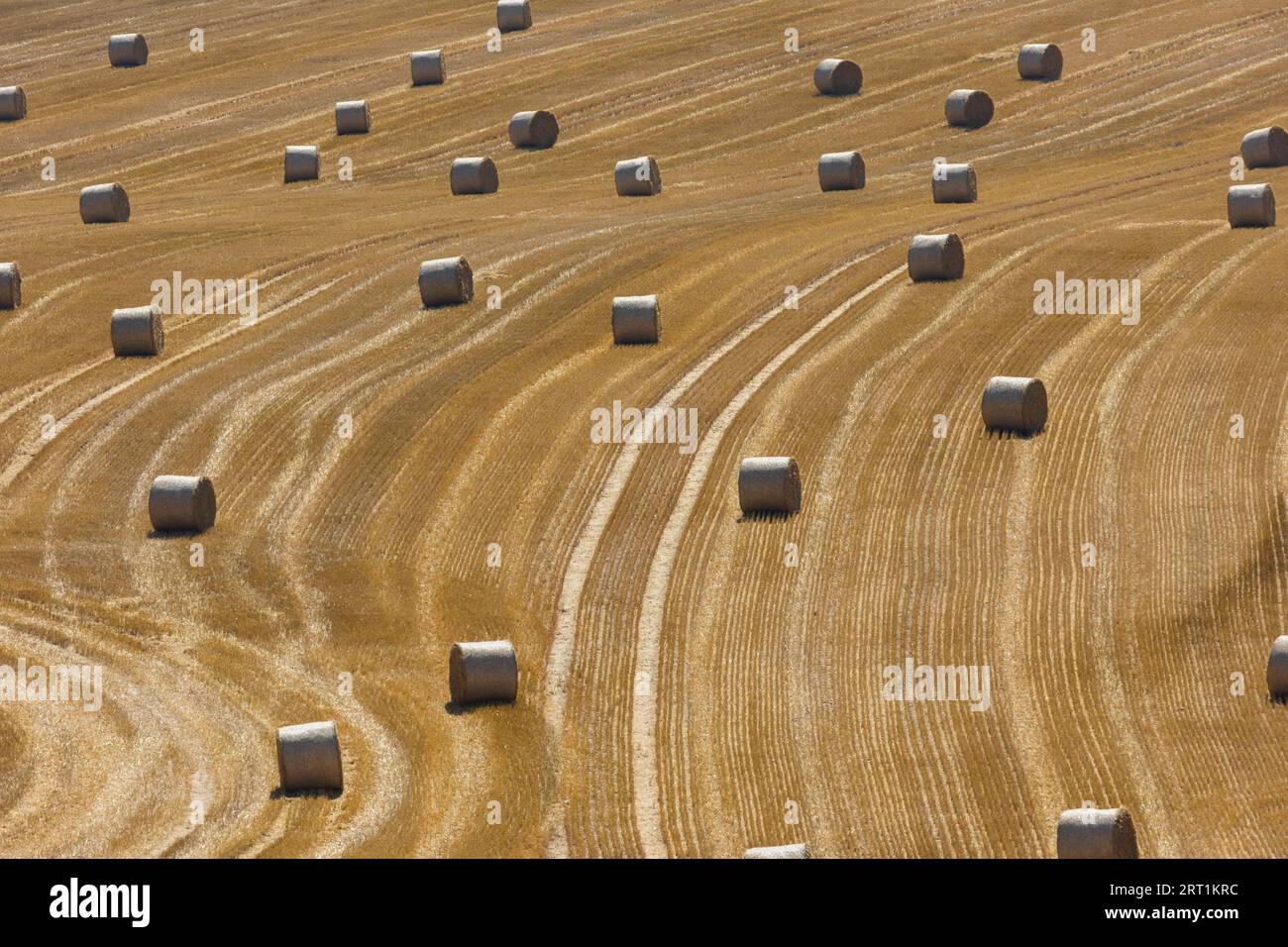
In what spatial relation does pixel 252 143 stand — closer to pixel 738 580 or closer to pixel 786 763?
pixel 738 580

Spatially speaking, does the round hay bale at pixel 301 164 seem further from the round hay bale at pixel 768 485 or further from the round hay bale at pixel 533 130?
the round hay bale at pixel 768 485

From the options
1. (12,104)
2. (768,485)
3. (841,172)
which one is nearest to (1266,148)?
(841,172)

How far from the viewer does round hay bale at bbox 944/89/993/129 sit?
62.8 meters

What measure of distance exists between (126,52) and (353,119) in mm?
13311

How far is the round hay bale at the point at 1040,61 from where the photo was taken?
218 ft

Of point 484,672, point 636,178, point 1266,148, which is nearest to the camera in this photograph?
point 484,672

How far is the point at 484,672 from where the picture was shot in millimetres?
29781

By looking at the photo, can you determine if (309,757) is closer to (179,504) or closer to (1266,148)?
(179,504)

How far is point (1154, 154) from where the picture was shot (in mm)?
59656

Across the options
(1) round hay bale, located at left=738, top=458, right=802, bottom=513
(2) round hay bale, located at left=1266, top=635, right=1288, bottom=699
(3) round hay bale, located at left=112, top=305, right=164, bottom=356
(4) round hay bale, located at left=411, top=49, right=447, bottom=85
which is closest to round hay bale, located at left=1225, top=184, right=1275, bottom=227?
(1) round hay bale, located at left=738, top=458, right=802, bottom=513

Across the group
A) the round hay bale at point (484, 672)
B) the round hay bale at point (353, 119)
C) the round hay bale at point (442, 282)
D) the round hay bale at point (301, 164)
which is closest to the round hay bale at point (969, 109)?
the round hay bale at point (353, 119)

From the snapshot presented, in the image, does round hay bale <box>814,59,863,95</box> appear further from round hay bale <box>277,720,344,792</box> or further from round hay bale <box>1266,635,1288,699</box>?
round hay bale <box>277,720,344,792</box>

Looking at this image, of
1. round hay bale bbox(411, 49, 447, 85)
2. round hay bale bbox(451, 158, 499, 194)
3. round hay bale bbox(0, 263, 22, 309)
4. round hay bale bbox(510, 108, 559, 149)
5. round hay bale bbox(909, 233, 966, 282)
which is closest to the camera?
round hay bale bbox(909, 233, 966, 282)

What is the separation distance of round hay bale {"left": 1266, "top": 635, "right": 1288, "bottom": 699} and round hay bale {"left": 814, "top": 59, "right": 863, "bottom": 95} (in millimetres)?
40570
